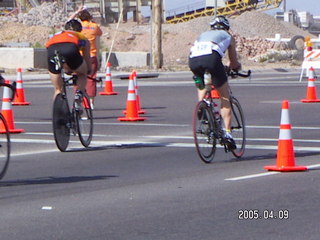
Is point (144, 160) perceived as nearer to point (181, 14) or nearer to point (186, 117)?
point (186, 117)

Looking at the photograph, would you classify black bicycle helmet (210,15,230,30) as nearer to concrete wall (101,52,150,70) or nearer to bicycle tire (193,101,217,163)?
bicycle tire (193,101,217,163)

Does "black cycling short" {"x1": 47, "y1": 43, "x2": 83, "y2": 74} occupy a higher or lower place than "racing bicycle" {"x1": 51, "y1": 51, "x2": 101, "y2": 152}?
higher

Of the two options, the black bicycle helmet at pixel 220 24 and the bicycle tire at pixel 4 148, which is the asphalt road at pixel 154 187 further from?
the black bicycle helmet at pixel 220 24

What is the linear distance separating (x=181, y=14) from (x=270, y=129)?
6650cm

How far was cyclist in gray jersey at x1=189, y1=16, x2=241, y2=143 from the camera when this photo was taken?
11336mm

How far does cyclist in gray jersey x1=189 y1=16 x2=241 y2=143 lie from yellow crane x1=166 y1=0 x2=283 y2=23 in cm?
6659

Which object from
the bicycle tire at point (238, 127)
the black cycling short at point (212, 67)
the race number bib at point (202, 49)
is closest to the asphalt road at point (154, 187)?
the bicycle tire at point (238, 127)

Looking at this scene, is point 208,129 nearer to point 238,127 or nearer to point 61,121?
point 238,127

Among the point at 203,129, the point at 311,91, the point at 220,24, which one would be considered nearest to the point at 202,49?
the point at 220,24

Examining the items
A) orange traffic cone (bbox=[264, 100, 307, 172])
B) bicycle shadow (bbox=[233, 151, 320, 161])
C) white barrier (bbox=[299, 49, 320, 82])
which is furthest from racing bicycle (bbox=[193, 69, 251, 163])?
white barrier (bbox=[299, 49, 320, 82])

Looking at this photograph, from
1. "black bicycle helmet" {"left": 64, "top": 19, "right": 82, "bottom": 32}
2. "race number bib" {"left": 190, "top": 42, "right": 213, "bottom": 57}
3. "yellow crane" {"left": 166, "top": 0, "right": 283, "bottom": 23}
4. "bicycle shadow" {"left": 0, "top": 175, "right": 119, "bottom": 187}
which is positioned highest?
"yellow crane" {"left": 166, "top": 0, "right": 283, "bottom": 23}

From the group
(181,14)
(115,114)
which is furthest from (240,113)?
(181,14)

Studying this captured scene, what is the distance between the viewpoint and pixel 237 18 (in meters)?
70.9

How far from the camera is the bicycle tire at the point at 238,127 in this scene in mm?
12047
